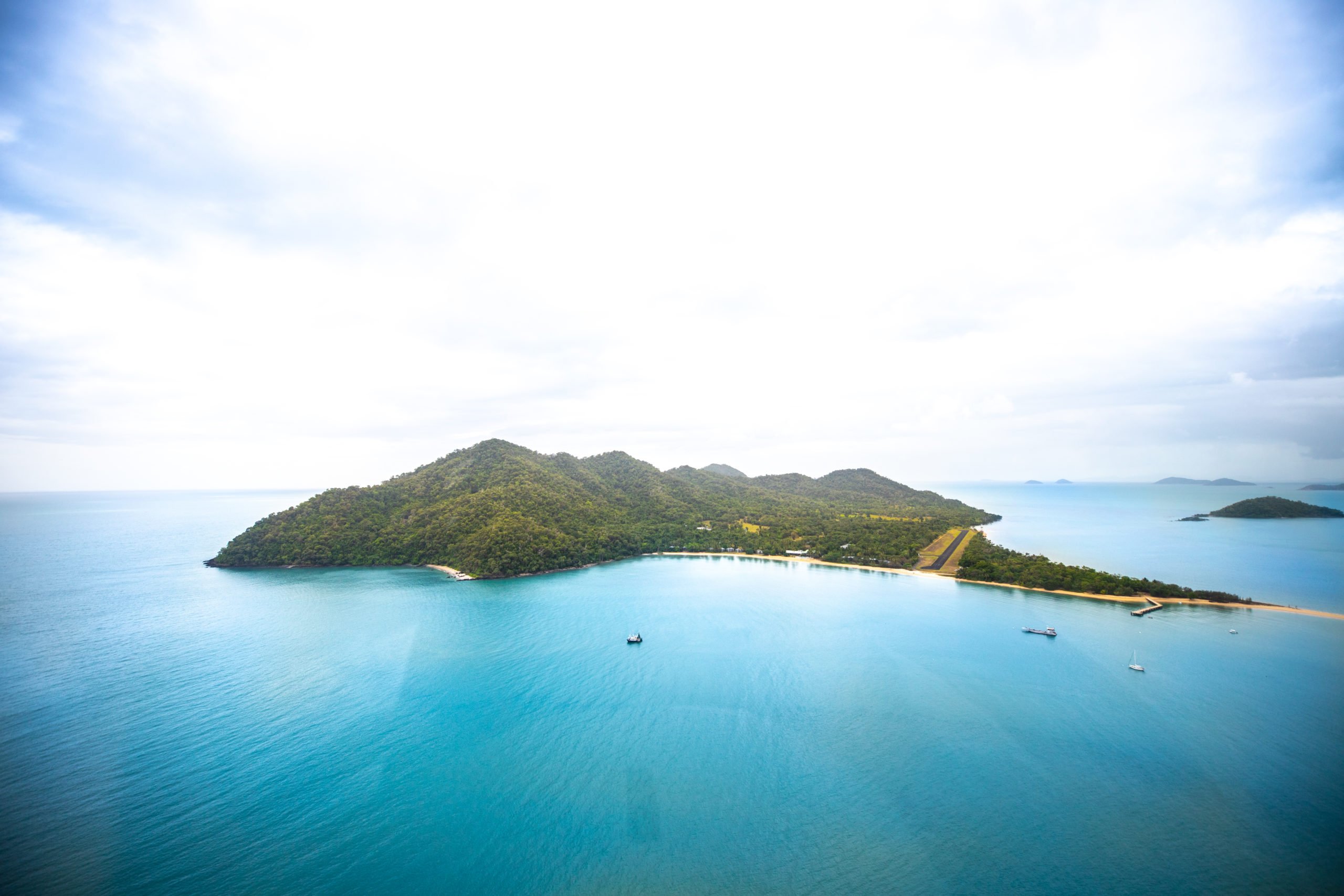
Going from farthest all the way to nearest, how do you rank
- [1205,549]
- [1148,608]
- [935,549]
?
[1205,549] < [935,549] < [1148,608]

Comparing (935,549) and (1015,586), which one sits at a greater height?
(935,549)

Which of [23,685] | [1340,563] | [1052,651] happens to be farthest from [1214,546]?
[23,685]

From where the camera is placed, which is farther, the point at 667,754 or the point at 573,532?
the point at 573,532

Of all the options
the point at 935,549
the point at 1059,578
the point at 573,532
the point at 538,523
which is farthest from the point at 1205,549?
the point at 538,523

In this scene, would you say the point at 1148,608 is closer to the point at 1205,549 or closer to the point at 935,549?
the point at 935,549

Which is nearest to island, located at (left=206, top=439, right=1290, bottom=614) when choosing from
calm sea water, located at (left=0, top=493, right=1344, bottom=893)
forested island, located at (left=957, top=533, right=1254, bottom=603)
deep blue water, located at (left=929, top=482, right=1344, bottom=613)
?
forested island, located at (left=957, top=533, right=1254, bottom=603)

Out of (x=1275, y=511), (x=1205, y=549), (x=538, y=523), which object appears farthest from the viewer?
(x=1275, y=511)

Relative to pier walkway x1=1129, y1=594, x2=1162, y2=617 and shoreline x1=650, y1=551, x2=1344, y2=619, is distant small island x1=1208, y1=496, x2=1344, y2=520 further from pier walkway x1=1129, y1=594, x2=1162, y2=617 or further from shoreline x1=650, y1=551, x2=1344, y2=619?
pier walkway x1=1129, y1=594, x2=1162, y2=617
